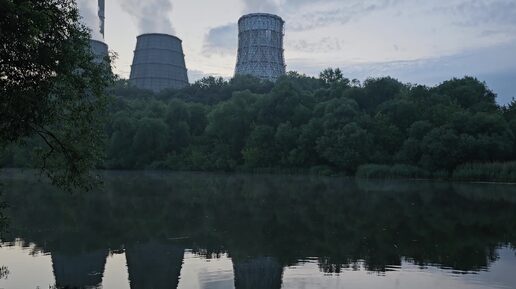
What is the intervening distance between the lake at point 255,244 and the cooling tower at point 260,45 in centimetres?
5305

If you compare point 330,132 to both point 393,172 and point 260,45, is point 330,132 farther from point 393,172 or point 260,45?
point 260,45

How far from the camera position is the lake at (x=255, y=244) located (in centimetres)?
1048

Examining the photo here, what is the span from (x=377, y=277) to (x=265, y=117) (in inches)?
2093

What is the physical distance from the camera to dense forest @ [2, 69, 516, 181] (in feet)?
149

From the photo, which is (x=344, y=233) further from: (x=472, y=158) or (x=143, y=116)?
(x=143, y=116)

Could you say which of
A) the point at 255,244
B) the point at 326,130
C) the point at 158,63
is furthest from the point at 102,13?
the point at 255,244

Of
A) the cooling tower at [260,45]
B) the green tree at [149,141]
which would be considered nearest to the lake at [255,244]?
the green tree at [149,141]

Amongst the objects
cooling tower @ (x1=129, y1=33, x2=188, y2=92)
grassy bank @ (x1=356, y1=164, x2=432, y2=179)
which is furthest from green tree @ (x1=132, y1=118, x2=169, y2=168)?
grassy bank @ (x1=356, y1=164, x2=432, y2=179)

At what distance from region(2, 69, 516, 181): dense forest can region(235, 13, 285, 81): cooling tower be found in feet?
8.17

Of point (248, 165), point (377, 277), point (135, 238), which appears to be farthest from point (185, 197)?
point (248, 165)

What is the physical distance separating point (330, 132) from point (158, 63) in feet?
113

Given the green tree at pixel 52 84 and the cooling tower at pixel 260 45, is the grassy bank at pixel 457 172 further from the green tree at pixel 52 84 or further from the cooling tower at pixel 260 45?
the green tree at pixel 52 84

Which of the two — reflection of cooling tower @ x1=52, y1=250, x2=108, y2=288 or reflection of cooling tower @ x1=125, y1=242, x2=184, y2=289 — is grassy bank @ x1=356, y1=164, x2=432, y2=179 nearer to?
reflection of cooling tower @ x1=125, y1=242, x2=184, y2=289

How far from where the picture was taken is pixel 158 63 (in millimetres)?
78438
